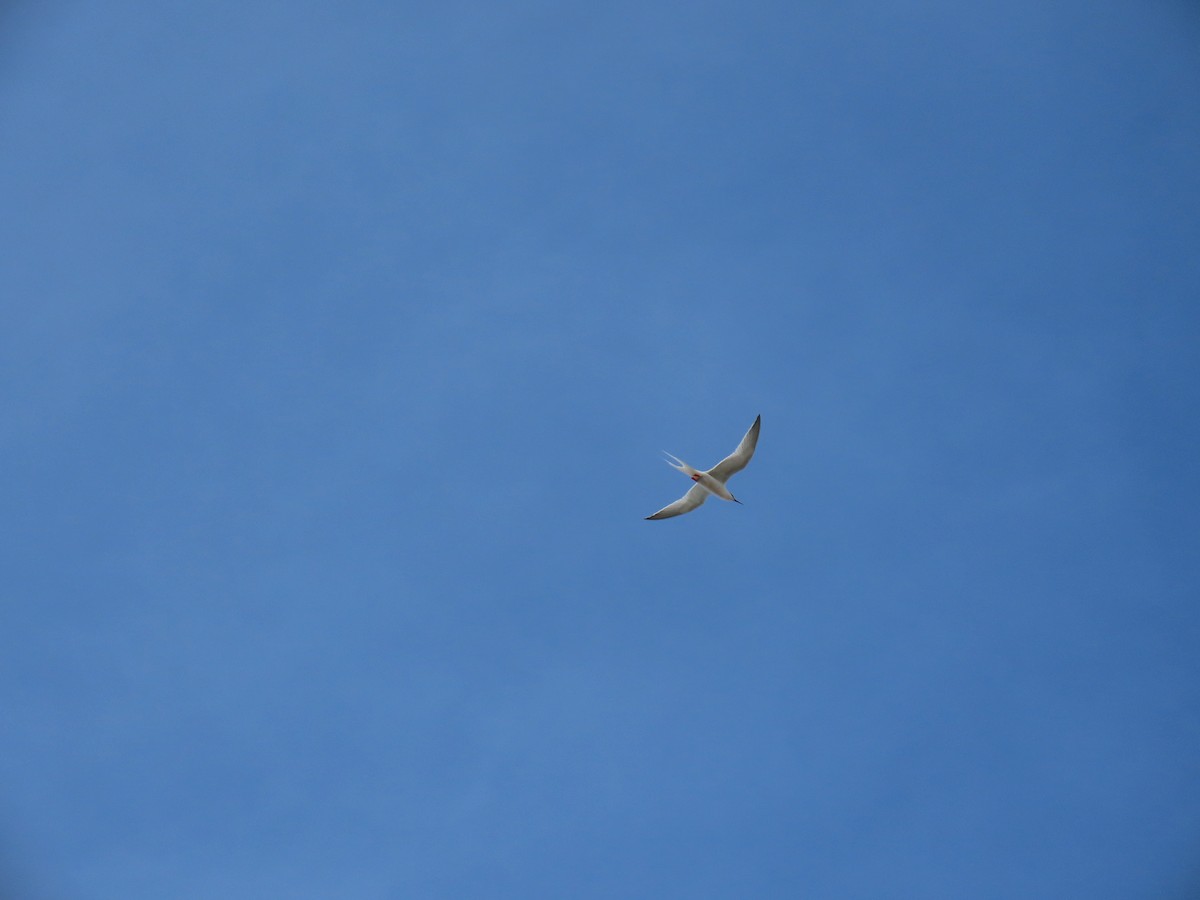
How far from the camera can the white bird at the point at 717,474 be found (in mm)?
25719

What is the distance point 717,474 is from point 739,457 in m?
0.80

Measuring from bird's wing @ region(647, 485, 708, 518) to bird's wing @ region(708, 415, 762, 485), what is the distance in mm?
804

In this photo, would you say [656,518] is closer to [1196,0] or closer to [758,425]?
[758,425]

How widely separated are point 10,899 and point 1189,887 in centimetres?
4475

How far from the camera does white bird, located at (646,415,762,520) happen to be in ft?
84.4

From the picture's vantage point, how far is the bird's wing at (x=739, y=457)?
84.3 ft

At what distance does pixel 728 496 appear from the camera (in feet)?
86.9

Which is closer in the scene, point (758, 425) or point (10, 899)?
point (758, 425)

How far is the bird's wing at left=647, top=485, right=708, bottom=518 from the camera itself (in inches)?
1046

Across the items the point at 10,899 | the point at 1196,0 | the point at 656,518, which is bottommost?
the point at 10,899

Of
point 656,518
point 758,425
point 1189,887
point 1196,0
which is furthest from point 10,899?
point 1196,0

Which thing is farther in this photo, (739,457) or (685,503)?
(685,503)

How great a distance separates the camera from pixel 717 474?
1025 inches

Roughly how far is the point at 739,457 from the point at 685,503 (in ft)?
7.15
